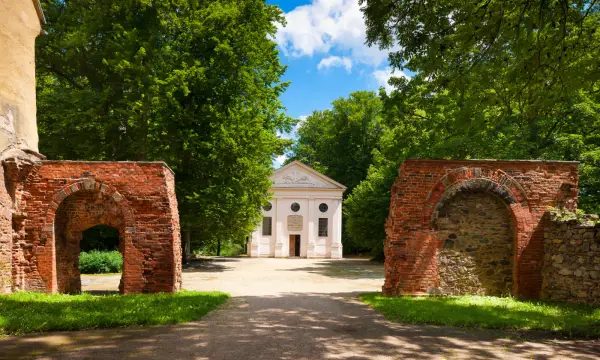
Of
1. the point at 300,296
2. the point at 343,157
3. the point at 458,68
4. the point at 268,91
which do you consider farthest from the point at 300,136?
the point at 458,68

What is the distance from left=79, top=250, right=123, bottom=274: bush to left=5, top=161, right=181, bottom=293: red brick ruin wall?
10049 millimetres

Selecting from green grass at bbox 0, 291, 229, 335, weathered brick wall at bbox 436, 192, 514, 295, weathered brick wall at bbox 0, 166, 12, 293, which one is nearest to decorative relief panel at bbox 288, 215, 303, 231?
weathered brick wall at bbox 436, 192, 514, 295

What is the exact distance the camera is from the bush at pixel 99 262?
21.8 m

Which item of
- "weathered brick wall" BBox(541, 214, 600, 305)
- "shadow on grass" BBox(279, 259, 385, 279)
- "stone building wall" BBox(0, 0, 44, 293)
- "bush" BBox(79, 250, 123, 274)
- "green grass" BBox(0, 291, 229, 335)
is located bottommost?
"shadow on grass" BBox(279, 259, 385, 279)

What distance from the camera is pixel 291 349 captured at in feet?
21.5

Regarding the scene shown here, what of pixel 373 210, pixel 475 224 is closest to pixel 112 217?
pixel 475 224

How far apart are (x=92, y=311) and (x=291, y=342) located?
4.48 meters

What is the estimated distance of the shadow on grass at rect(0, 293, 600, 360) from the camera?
626cm

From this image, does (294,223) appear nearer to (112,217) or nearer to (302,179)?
(302,179)

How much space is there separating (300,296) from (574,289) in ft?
24.1

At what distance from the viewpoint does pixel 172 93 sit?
21.2m

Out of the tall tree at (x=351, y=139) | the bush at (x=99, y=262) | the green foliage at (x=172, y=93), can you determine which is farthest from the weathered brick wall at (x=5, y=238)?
the tall tree at (x=351, y=139)

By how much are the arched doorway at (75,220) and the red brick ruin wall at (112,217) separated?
39 mm

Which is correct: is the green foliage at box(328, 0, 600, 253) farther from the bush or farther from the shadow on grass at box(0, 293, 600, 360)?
the bush
